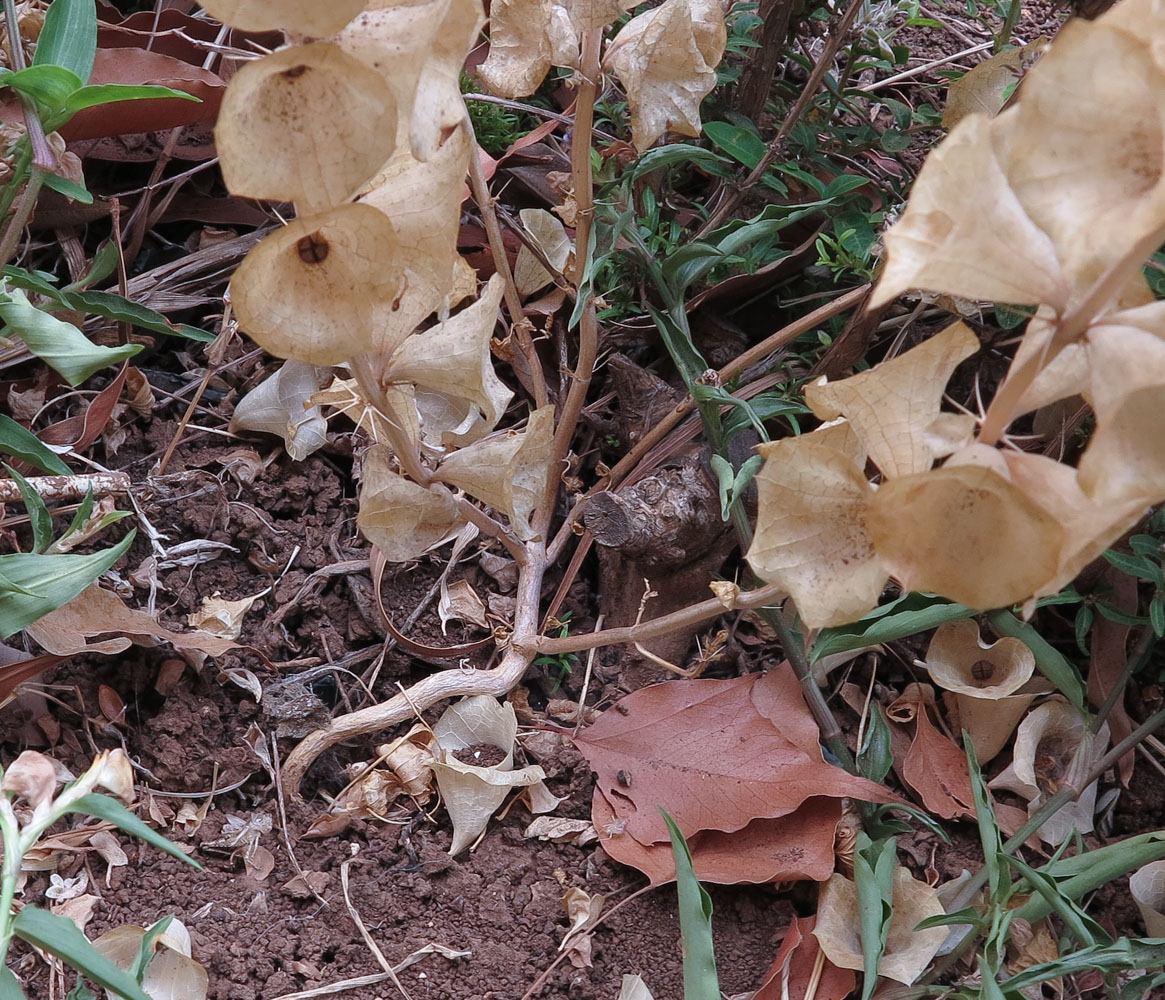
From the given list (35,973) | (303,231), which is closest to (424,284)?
(303,231)

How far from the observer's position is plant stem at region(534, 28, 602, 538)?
81 cm

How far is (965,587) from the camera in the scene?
0.45m

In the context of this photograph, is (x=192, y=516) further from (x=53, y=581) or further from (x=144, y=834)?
(x=144, y=834)

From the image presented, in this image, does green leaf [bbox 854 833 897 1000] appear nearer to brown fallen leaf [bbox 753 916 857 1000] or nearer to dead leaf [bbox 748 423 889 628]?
brown fallen leaf [bbox 753 916 857 1000]

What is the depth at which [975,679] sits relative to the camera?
101cm

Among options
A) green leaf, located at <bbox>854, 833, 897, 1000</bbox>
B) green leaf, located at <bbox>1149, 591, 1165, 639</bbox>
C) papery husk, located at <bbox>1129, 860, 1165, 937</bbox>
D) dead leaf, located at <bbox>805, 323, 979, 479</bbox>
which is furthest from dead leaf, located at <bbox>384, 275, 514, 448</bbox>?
papery husk, located at <bbox>1129, 860, 1165, 937</bbox>

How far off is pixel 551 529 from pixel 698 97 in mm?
511

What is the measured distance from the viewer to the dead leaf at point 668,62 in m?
0.79

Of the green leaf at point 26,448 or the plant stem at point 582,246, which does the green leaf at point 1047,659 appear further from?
the green leaf at point 26,448

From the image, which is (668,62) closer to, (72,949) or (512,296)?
(512,296)

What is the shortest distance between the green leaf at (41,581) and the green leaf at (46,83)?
36 cm

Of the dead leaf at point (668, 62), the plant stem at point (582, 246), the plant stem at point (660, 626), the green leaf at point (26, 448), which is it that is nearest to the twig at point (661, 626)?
the plant stem at point (660, 626)

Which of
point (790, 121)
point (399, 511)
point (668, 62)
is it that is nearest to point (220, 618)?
point (399, 511)

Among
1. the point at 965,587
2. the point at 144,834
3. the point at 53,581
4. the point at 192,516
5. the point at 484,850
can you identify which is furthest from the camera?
the point at 192,516
